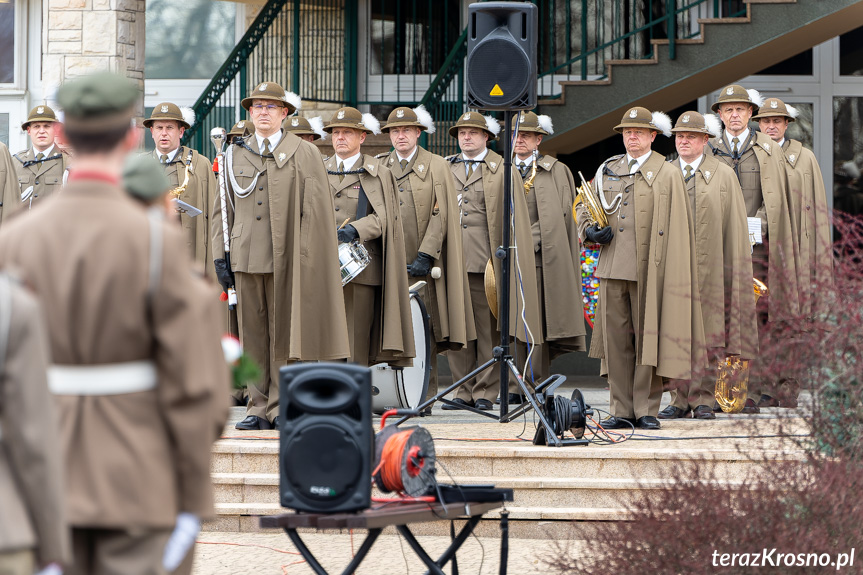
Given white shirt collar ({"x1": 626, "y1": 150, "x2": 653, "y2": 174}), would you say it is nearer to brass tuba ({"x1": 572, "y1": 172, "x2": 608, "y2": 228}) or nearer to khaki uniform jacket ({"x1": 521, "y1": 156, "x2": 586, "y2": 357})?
brass tuba ({"x1": 572, "y1": 172, "x2": 608, "y2": 228})

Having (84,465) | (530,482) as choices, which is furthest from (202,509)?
(530,482)

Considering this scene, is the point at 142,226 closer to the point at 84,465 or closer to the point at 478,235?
the point at 84,465

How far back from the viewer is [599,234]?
795 centimetres

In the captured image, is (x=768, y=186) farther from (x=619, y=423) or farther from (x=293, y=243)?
(x=293, y=243)

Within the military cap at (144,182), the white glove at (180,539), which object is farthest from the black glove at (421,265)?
the white glove at (180,539)

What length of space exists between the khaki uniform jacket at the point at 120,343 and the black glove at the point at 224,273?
4.65 meters

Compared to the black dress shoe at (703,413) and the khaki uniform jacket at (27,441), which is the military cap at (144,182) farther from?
the black dress shoe at (703,413)

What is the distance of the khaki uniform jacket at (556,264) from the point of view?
9.48 meters

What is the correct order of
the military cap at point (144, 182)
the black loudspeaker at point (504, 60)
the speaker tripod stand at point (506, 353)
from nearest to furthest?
the military cap at point (144, 182) → the speaker tripod stand at point (506, 353) → the black loudspeaker at point (504, 60)

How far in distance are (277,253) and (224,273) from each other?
13.4 inches

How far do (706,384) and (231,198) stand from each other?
3200mm

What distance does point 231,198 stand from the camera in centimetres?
766

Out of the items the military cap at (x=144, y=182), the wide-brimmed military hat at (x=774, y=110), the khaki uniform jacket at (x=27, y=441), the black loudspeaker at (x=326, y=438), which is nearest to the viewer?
the khaki uniform jacket at (x=27, y=441)

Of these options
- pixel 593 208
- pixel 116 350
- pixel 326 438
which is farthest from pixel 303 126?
pixel 116 350
